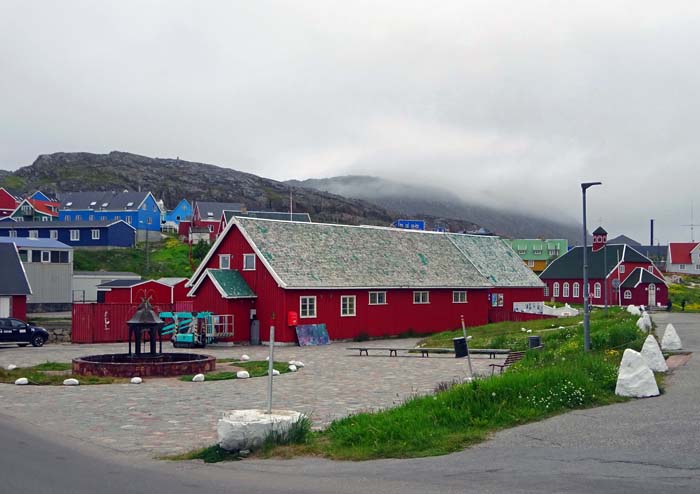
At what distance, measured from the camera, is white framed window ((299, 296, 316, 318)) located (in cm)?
4247

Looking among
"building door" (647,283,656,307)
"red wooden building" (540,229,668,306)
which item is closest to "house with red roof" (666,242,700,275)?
"red wooden building" (540,229,668,306)

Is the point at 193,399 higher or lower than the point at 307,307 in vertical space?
lower

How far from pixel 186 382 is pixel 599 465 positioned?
52.0ft

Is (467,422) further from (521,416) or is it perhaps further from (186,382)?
(186,382)

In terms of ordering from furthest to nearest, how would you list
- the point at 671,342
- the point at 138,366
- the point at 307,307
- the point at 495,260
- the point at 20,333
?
1. the point at 495,260
2. the point at 307,307
3. the point at 20,333
4. the point at 671,342
5. the point at 138,366

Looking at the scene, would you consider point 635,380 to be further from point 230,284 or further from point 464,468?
point 230,284

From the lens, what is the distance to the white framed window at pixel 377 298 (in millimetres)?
46500

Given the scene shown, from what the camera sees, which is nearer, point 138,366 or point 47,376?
point 47,376

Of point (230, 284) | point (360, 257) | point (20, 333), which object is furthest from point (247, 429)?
point (360, 257)

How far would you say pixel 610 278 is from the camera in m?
92.6

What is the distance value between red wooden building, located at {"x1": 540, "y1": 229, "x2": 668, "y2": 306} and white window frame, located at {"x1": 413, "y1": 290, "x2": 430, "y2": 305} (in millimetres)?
39060

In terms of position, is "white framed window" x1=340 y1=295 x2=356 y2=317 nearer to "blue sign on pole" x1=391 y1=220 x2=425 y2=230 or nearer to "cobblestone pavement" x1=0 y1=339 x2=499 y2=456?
"cobblestone pavement" x1=0 y1=339 x2=499 y2=456

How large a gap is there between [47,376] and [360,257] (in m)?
26.0

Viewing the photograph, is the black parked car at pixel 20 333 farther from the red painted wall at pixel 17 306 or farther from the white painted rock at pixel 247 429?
the white painted rock at pixel 247 429
